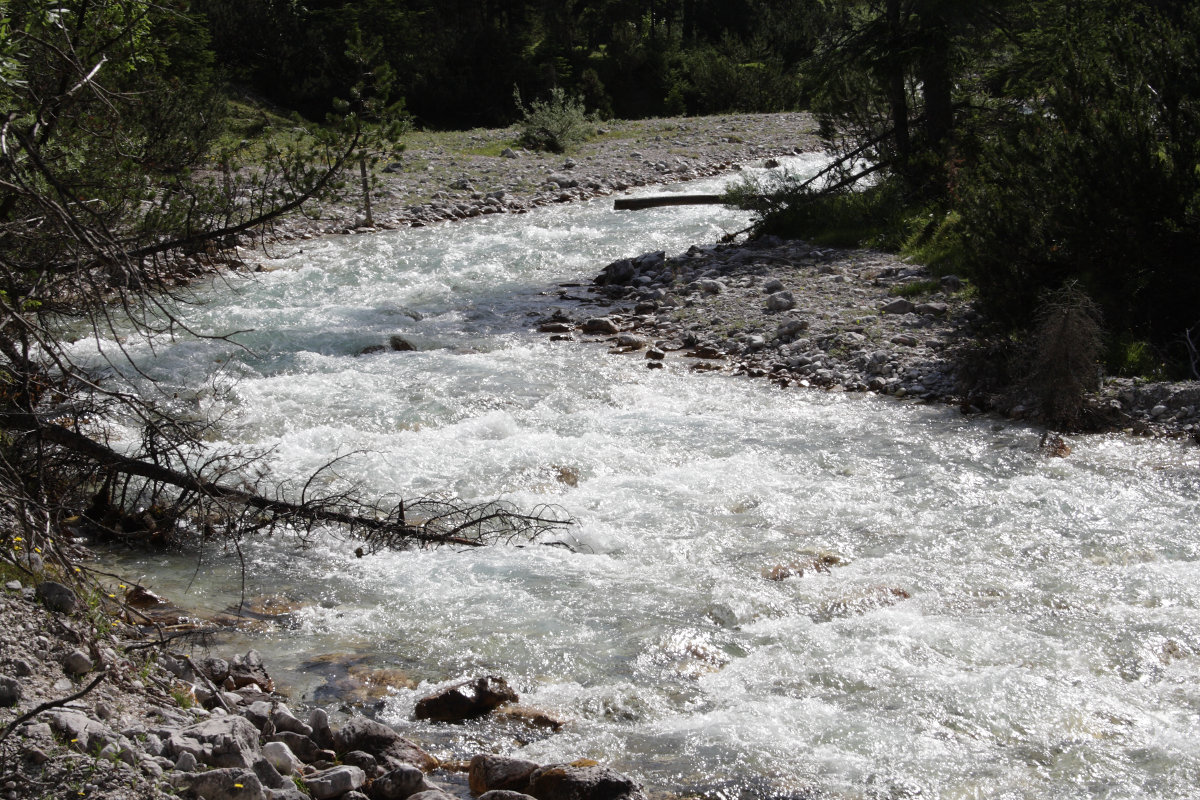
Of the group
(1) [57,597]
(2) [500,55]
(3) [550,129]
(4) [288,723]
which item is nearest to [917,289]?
(4) [288,723]

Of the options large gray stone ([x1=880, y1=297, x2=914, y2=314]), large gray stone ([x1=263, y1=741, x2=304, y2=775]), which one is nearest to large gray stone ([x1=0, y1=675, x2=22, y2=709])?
large gray stone ([x1=263, y1=741, x2=304, y2=775])

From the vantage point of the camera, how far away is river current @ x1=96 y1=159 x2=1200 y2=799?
4484 mm

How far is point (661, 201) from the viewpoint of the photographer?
67.4 ft

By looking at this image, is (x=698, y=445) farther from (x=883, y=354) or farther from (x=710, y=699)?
(x=710, y=699)

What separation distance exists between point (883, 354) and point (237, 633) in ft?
23.5

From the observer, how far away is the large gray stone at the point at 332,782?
3816 millimetres

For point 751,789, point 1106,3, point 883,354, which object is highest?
point 1106,3

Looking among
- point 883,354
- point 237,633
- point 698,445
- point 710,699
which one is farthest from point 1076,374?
point 237,633

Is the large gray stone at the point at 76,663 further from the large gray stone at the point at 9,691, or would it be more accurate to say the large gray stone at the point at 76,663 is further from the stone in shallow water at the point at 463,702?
the stone in shallow water at the point at 463,702

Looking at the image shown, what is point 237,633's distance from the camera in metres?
5.40

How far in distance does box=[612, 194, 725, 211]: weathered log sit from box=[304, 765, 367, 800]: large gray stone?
1732cm

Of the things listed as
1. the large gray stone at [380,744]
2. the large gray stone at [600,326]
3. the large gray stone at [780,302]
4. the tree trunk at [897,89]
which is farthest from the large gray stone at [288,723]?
the tree trunk at [897,89]

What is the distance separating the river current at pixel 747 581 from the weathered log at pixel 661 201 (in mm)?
10318

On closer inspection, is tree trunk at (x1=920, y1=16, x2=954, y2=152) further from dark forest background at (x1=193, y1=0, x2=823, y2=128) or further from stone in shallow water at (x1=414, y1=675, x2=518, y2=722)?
dark forest background at (x1=193, y1=0, x2=823, y2=128)
